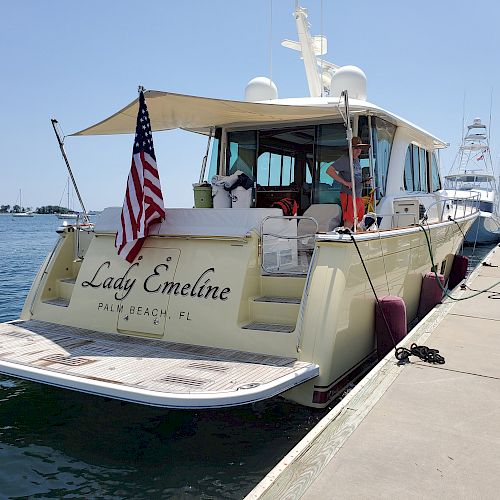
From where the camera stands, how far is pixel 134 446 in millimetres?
4055

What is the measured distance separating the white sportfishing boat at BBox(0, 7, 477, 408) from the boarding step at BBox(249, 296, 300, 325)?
0.03 ft

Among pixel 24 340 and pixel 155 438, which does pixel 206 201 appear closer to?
pixel 24 340

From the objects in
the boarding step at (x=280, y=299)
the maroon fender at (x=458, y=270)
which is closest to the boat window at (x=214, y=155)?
the boarding step at (x=280, y=299)

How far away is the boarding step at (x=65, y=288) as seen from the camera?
240 inches

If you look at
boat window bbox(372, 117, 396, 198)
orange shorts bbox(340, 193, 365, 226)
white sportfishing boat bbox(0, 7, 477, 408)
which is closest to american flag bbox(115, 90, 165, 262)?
white sportfishing boat bbox(0, 7, 477, 408)

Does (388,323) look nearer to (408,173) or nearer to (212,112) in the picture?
(212,112)

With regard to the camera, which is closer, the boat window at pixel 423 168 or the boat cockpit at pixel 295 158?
the boat cockpit at pixel 295 158

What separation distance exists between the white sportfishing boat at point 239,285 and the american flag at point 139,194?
0.61 ft

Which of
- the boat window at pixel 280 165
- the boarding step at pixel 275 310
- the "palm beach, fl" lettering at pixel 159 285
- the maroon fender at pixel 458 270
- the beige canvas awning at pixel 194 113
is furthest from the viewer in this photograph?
the maroon fender at pixel 458 270

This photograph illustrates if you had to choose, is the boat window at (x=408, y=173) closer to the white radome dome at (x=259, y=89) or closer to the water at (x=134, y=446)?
the white radome dome at (x=259, y=89)

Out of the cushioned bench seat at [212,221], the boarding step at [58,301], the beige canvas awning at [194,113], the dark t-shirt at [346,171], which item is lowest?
the boarding step at [58,301]

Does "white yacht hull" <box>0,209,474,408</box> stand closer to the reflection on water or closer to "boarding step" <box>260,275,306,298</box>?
"boarding step" <box>260,275,306,298</box>

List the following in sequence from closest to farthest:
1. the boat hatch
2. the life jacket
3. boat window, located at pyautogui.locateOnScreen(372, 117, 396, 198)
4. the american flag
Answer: the boat hatch < the american flag < boat window, located at pyautogui.locateOnScreen(372, 117, 396, 198) < the life jacket

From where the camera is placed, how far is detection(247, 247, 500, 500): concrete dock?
2.67 m
